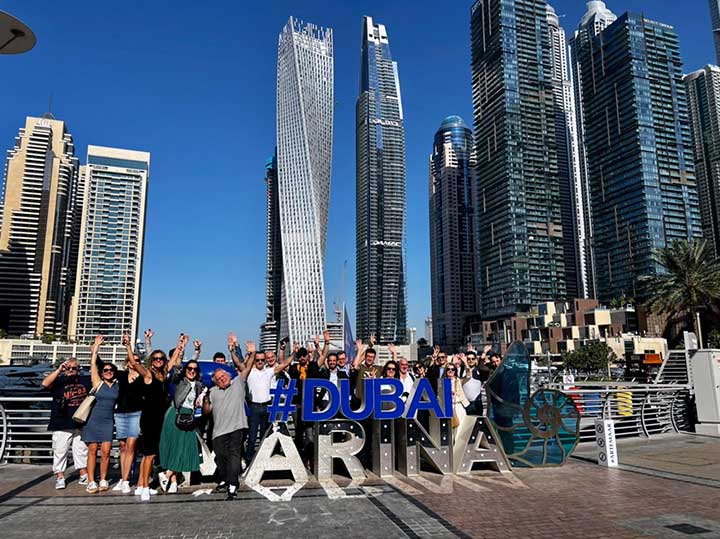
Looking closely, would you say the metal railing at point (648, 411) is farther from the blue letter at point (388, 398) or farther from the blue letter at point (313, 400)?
the blue letter at point (313, 400)

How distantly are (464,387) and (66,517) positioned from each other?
6.74 metres

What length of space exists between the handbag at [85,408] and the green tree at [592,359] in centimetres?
8181

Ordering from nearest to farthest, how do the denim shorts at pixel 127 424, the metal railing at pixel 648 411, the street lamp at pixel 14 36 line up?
the street lamp at pixel 14 36, the denim shorts at pixel 127 424, the metal railing at pixel 648 411

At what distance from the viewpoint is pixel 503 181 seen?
145 meters

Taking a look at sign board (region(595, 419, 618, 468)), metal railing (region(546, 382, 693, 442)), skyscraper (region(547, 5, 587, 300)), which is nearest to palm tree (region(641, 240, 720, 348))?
metal railing (region(546, 382, 693, 442))

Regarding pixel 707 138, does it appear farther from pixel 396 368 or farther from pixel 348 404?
pixel 348 404

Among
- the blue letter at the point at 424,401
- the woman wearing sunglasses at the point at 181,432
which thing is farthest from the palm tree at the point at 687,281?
the woman wearing sunglasses at the point at 181,432

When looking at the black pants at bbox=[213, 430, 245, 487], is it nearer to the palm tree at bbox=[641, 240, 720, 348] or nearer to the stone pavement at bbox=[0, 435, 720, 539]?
the stone pavement at bbox=[0, 435, 720, 539]

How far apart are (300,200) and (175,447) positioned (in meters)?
115

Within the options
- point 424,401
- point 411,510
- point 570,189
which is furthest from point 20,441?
point 570,189

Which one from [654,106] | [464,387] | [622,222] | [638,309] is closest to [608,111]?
[654,106]

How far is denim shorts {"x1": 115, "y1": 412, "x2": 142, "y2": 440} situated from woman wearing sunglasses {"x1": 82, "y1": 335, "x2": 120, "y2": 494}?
24 cm

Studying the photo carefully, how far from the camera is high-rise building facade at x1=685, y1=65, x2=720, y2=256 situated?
16988 cm

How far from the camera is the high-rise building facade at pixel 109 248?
16850 cm
